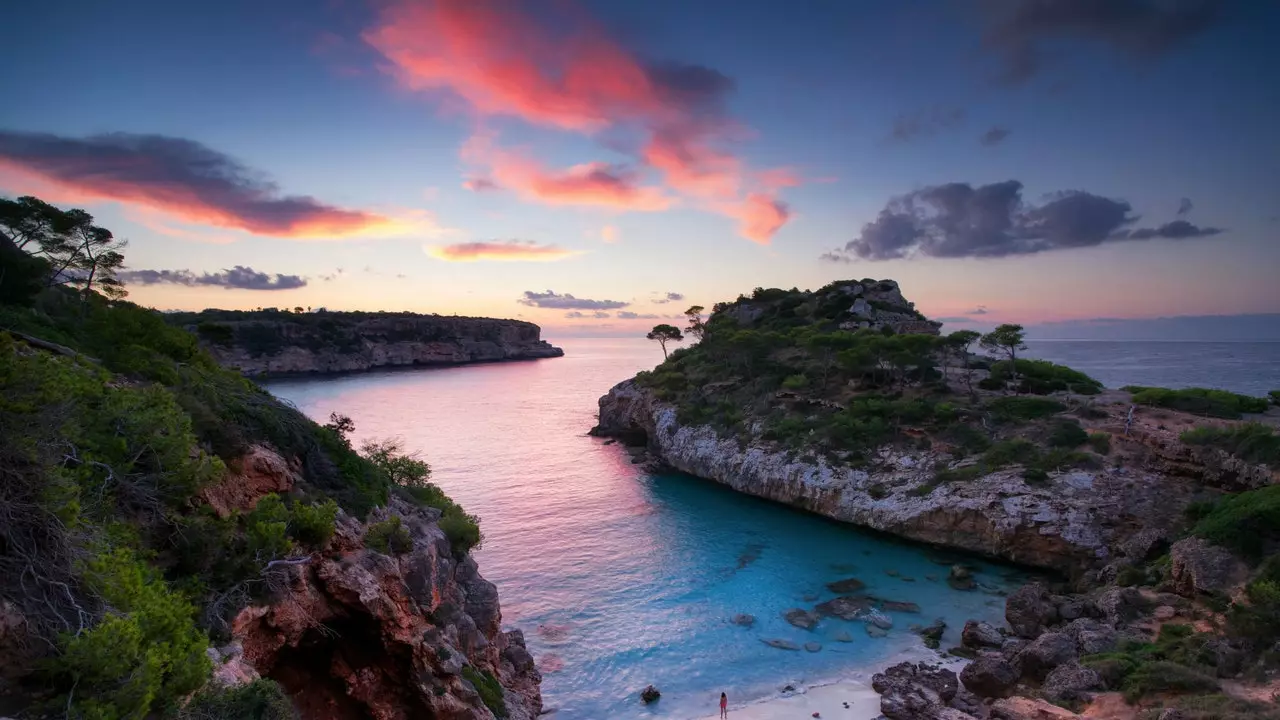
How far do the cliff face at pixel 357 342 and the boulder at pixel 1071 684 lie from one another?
103 m

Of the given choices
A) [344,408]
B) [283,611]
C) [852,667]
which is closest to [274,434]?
[283,611]

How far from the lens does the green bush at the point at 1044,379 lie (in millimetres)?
37594

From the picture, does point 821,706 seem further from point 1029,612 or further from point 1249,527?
point 1249,527

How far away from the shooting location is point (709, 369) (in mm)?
54062

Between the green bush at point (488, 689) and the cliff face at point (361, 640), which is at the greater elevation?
the cliff face at point (361, 640)

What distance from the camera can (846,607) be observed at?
22594mm

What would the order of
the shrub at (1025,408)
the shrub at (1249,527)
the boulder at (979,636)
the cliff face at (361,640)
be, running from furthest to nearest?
1. the shrub at (1025,408)
2. the boulder at (979,636)
3. the shrub at (1249,527)
4. the cliff face at (361,640)

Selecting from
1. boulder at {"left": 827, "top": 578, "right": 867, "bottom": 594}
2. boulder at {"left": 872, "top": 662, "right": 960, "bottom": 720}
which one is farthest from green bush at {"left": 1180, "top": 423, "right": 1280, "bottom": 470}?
boulder at {"left": 872, "top": 662, "right": 960, "bottom": 720}

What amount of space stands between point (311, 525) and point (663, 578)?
751 inches

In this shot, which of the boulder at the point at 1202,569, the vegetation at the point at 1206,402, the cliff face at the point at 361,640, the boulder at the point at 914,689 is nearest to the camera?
the cliff face at the point at 361,640

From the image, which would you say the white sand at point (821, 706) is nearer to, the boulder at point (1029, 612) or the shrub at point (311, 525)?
the boulder at point (1029, 612)

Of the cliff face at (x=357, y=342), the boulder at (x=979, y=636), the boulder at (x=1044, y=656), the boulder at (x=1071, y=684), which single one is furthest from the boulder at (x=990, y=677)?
the cliff face at (x=357, y=342)

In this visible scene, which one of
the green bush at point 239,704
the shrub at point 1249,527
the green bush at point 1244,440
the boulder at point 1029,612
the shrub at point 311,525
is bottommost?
the boulder at point 1029,612

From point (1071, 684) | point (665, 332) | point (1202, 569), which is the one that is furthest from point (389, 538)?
point (665, 332)
